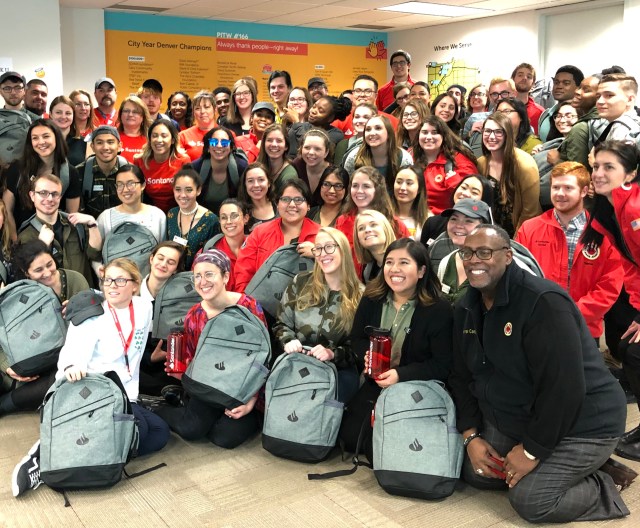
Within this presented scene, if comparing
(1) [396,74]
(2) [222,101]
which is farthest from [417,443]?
(1) [396,74]

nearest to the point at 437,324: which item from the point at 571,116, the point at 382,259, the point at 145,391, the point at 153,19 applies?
the point at 382,259

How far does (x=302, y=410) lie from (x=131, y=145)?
3246mm

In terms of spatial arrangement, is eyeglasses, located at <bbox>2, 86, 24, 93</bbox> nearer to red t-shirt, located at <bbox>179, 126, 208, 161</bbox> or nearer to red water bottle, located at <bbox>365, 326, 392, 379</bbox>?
red t-shirt, located at <bbox>179, 126, 208, 161</bbox>

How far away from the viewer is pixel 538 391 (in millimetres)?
2707

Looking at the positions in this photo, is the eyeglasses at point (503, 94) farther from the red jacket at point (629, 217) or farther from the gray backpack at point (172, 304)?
the gray backpack at point (172, 304)

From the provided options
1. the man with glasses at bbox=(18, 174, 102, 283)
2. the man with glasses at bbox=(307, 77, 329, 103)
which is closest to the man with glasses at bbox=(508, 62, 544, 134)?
the man with glasses at bbox=(307, 77, 329, 103)

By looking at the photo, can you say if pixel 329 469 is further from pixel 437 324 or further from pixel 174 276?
pixel 174 276

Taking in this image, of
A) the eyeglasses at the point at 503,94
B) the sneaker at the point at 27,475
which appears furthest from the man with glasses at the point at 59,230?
the eyeglasses at the point at 503,94

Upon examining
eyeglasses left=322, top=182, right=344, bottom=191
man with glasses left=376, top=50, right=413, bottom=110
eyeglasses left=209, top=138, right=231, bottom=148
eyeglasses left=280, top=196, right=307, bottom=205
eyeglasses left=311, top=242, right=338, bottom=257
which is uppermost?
man with glasses left=376, top=50, right=413, bottom=110

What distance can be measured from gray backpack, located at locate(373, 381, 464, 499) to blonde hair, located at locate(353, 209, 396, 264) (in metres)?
1.00

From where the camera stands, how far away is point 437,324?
10.9ft

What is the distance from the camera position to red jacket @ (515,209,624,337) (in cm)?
386

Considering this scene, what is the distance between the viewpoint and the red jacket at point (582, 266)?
3.86 m

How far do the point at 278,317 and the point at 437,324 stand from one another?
3.13ft
